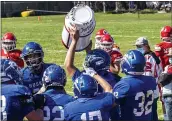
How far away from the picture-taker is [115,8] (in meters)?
49.8

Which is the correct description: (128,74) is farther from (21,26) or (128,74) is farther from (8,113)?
(21,26)

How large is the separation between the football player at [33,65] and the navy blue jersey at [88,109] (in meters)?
2.00

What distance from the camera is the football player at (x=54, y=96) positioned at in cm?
570

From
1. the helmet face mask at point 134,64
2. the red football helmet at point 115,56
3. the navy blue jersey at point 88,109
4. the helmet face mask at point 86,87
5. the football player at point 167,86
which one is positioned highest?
the helmet face mask at point 134,64

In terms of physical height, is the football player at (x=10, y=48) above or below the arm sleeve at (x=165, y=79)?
above

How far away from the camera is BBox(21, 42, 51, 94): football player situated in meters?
7.51

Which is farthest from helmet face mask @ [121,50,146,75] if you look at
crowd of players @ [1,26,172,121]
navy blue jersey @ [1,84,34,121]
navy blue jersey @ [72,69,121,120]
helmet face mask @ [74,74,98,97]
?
navy blue jersey @ [1,84,34,121]

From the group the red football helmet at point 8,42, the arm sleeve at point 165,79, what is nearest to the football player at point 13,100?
the arm sleeve at point 165,79

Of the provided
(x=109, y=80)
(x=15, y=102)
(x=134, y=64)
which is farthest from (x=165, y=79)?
(x=15, y=102)

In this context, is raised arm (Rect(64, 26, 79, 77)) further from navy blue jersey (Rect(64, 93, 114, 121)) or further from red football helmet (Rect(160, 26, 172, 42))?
red football helmet (Rect(160, 26, 172, 42))

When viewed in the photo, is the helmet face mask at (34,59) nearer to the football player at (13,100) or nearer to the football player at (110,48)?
the football player at (110,48)

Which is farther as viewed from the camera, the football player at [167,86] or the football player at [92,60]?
the football player at [167,86]

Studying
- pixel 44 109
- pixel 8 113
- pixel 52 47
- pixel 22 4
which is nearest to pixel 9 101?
pixel 8 113

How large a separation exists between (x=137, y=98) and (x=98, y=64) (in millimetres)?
776
